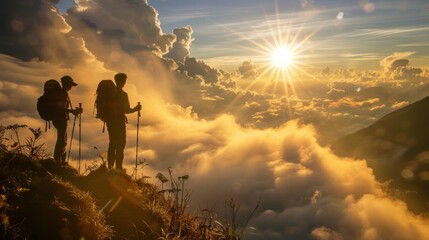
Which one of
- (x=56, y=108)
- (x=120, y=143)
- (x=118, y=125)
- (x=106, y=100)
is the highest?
(x=106, y=100)

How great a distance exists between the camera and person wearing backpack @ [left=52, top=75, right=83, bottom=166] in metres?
9.94

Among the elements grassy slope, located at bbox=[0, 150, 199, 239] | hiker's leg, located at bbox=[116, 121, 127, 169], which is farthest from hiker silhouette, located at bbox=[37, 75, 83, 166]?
grassy slope, located at bbox=[0, 150, 199, 239]

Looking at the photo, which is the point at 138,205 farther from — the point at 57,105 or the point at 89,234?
the point at 57,105

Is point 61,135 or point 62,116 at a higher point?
point 62,116

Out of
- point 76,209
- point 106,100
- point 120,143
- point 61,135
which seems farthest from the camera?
point 120,143

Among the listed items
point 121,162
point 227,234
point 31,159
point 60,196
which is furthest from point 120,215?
point 121,162

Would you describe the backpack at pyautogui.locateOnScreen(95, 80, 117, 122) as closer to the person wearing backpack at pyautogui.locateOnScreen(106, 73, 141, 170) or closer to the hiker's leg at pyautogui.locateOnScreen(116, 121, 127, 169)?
the person wearing backpack at pyautogui.locateOnScreen(106, 73, 141, 170)

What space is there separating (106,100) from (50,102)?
1420mm

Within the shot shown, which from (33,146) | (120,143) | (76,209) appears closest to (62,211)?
(76,209)

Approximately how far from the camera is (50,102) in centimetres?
993

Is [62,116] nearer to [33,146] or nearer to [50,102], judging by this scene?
[50,102]

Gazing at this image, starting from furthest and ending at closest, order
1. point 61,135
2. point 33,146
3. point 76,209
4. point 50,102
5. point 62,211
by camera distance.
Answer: point 61,135 < point 50,102 < point 33,146 < point 76,209 < point 62,211

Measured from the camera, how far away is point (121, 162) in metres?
10.8

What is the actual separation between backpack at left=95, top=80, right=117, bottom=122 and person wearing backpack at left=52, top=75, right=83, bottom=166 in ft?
2.22
